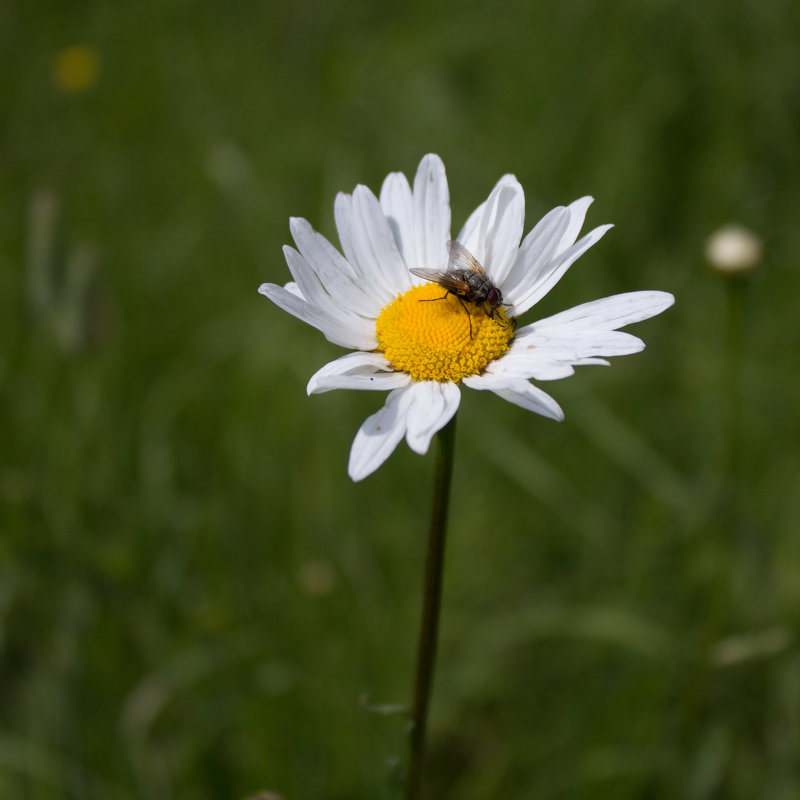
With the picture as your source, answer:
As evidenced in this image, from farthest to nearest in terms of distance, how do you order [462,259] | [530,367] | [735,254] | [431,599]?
[735,254] < [462,259] < [530,367] < [431,599]

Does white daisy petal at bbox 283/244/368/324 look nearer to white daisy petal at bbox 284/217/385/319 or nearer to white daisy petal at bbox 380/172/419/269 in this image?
white daisy petal at bbox 284/217/385/319

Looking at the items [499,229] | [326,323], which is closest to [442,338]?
[326,323]

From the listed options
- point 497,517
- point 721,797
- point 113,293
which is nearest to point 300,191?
point 113,293

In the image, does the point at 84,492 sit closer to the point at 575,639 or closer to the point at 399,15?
the point at 575,639

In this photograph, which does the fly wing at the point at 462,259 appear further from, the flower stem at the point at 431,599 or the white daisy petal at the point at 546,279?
the flower stem at the point at 431,599

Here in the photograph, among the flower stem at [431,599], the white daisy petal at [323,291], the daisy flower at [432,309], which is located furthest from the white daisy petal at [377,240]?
the flower stem at [431,599]

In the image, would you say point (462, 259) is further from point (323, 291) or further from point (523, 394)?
point (523, 394)
